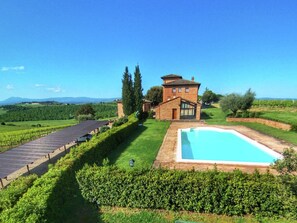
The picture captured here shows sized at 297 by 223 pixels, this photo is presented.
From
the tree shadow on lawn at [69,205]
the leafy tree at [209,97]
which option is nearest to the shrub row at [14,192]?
the tree shadow on lawn at [69,205]

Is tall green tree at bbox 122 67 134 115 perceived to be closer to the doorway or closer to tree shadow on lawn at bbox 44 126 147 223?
the doorway

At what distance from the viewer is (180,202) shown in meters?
7.05

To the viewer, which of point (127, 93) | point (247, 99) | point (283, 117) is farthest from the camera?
point (127, 93)

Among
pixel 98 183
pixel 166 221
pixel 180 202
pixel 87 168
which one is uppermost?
pixel 87 168

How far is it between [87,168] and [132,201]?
264 cm

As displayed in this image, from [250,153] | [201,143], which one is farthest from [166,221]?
[201,143]

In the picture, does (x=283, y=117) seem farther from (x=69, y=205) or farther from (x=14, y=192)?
(x=14, y=192)

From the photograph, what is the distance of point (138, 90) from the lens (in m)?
36.2

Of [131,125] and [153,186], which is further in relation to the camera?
[131,125]

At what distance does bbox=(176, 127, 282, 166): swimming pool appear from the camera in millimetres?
13075

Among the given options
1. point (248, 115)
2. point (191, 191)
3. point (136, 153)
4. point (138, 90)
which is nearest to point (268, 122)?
point (248, 115)

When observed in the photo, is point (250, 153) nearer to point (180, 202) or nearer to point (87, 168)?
point (180, 202)

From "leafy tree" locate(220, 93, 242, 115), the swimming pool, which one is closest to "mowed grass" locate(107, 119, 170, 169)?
the swimming pool

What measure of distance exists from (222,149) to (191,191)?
37.7 feet
